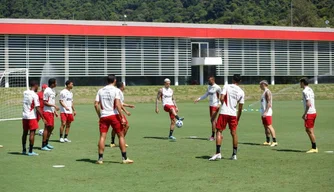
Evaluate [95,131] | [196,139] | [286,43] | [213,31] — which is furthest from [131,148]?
[286,43]

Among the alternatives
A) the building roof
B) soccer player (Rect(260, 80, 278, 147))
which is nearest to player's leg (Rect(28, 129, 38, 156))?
soccer player (Rect(260, 80, 278, 147))

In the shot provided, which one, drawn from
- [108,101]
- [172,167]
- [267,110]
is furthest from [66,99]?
[172,167]

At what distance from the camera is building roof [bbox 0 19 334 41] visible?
59.4 meters

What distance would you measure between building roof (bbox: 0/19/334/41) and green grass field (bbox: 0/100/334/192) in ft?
131

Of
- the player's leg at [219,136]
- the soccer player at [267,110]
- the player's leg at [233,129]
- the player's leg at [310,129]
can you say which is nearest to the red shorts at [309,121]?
the player's leg at [310,129]

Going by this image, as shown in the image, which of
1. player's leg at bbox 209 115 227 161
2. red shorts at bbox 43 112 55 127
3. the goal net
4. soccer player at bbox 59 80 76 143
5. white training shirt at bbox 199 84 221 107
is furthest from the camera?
the goal net

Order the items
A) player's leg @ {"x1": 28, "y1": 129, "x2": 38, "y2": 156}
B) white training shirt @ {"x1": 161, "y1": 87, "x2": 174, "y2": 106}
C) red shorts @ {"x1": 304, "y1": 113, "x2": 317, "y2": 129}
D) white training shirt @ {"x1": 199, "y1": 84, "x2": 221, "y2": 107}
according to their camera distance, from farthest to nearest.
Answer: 1. white training shirt @ {"x1": 161, "y1": 87, "x2": 174, "y2": 106}
2. white training shirt @ {"x1": 199, "y1": 84, "x2": 221, "y2": 107}
3. red shorts @ {"x1": 304, "y1": 113, "x2": 317, "y2": 129}
4. player's leg @ {"x1": 28, "y1": 129, "x2": 38, "y2": 156}

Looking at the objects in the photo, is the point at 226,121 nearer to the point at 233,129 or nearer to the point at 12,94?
the point at 233,129

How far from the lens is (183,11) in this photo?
124500mm

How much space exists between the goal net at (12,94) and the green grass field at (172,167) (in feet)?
41.0

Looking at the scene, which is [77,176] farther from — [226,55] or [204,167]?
[226,55]

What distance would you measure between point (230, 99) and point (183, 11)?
111 m

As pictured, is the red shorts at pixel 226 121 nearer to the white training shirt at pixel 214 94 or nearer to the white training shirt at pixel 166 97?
the white training shirt at pixel 214 94

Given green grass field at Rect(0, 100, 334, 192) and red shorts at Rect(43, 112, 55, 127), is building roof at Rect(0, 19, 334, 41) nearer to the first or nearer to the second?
green grass field at Rect(0, 100, 334, 192)
